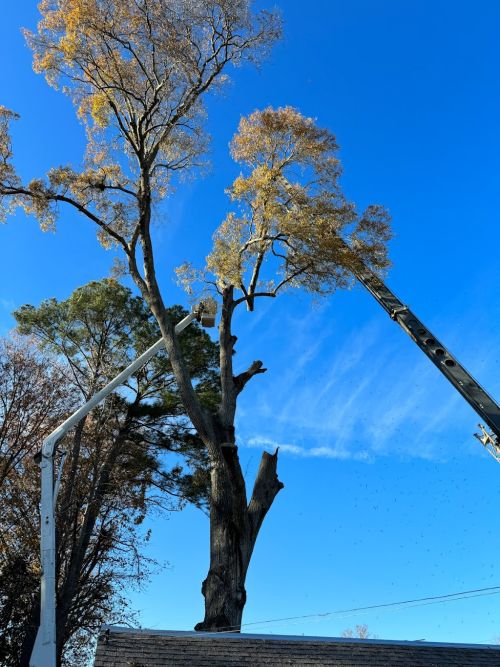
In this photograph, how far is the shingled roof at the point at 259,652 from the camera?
632 cm

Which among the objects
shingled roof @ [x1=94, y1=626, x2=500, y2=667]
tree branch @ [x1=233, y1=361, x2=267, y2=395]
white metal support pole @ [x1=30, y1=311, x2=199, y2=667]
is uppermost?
tree branch @ [x1=233, y1=361, x2=267, y2=395]

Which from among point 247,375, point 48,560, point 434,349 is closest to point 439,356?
point 434,349

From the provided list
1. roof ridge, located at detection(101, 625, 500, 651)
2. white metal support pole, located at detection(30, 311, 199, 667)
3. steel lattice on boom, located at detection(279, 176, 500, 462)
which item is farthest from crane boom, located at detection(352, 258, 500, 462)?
white metal support pole, located at detection(30, 311, 199, 667)

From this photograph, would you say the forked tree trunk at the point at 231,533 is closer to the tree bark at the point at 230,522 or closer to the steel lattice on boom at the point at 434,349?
the tree bark at the point at 230,522

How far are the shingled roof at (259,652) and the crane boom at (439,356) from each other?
289cm

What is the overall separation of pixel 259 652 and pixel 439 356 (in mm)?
5698

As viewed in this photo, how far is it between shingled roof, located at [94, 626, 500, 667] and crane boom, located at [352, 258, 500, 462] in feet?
9.48

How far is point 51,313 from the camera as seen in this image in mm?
14391

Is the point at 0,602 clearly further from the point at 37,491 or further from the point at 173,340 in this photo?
the point at 173,340

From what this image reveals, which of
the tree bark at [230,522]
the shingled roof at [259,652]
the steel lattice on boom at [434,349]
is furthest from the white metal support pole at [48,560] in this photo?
the steel lattice on boom at [434,349]

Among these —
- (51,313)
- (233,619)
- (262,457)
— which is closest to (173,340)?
(262,457)

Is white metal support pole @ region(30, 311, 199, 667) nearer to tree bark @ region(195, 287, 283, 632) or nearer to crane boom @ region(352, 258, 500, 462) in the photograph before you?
tree bark @ region(195, 287, 283, 632)

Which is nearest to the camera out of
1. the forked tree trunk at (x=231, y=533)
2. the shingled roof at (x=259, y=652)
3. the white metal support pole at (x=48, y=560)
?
the white metal support pole at (x=48, y=560)

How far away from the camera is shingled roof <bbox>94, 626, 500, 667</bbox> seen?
6316 millimetres
